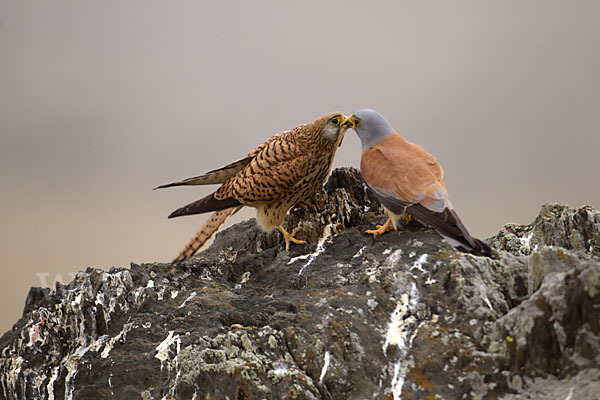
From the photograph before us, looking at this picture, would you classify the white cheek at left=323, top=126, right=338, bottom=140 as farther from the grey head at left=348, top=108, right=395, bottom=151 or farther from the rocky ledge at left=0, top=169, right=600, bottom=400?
the rocky ledge at left=0, top=169, right=600, bottom=400

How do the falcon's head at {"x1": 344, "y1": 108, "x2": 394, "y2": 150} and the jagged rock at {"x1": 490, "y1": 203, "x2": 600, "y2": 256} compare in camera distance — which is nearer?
the jagged rock at {"x1": 490, "y1": 203, "x2": 600, "y2": 256}

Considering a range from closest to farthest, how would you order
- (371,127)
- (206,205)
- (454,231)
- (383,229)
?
(454,231), (383,229), (371,127), (206,205)

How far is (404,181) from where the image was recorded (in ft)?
16.5

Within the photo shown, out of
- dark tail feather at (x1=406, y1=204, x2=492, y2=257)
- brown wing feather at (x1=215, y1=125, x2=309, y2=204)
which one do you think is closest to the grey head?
brown wing feather at (x1=215, y1=125, x2=309, y2=204)

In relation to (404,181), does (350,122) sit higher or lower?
higher

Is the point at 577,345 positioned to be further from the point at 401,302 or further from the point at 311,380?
the point at 311,380

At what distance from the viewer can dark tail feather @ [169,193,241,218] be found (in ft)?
18.8

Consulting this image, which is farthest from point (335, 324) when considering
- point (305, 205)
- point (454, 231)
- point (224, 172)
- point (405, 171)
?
point (224, 172)

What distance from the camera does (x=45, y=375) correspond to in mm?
4625

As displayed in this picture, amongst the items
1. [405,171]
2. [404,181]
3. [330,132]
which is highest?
[330,132]

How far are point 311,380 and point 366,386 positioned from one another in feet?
1.12

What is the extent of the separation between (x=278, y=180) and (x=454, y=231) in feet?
5.55

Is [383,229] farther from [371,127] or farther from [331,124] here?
[331,124]

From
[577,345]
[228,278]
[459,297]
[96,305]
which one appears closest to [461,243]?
[459,297]
